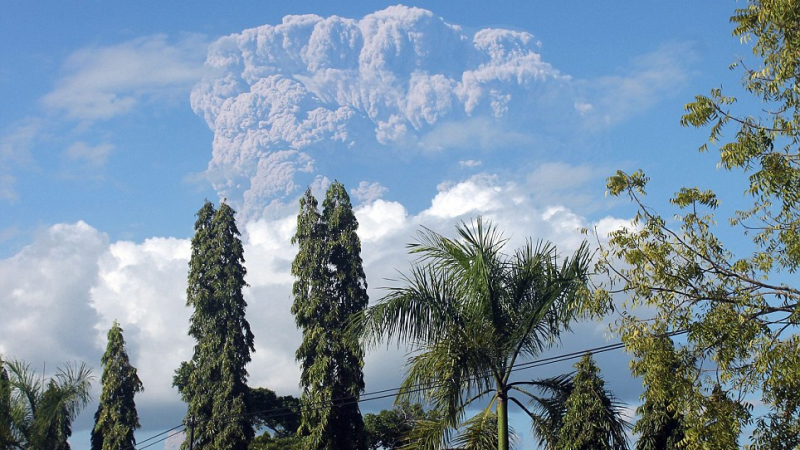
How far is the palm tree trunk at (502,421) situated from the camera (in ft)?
45.5

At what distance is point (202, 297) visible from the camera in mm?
36719

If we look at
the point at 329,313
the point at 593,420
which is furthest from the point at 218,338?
the point at 593,420

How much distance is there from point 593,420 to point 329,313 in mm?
15311

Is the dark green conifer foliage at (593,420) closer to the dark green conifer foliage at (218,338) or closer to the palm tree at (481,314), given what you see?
the palm tree at (481,314)

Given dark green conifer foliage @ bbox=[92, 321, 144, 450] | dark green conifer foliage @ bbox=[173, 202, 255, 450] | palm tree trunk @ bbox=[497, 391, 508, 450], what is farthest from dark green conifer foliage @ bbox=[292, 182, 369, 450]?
palm tree trunk @ bbox=[497, 391, 508, 450]

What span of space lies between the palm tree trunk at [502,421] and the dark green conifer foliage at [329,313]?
15.5m

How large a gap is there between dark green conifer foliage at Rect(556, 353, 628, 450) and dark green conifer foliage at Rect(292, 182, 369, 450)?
44.3 ft

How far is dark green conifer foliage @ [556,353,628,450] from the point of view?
639 inches

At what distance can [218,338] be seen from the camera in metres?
35.7

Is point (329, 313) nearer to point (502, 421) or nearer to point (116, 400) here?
point (116, 400)

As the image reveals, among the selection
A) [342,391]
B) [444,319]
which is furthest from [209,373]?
[444,319]

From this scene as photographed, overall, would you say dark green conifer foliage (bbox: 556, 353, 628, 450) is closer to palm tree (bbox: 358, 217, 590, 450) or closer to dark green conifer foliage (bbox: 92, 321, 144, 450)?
palm tree (bbox: 358, 217, 590, 450)

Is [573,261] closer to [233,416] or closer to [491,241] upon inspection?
[491,241]

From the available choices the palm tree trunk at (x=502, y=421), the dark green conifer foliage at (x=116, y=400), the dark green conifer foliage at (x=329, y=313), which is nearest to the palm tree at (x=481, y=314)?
the palm tree trunk at (x=502, y=421)
